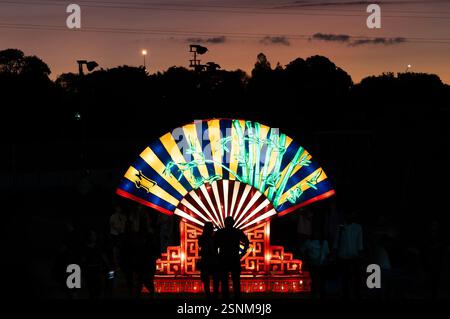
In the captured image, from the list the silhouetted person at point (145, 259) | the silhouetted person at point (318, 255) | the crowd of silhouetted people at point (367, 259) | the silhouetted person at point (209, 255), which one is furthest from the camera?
the silhouetted person at point (145, 259)

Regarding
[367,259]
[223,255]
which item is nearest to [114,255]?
[223,255]

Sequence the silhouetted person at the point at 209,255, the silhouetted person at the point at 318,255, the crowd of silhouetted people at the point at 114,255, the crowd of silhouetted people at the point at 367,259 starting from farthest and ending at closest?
1. the silhouetted person at the point at 318,255
2. the crowd of silhouetted people at the point at 367,259
3. the silhouetted person at the point at 209,255
4. the crowd of silhouetted people at the point at 114,255

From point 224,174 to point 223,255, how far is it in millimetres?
4343

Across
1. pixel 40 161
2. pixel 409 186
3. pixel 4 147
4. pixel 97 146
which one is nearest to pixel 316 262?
pixel 409 186

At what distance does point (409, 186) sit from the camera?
4191 cm

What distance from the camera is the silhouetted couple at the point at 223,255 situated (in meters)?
18.2

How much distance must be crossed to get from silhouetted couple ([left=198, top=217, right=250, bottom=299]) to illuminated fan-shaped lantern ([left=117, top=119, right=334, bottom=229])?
3.43 metres

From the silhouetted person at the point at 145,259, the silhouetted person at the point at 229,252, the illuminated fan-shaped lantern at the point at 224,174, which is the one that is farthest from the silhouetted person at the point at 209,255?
the illuminated fan-shaped lantern at the point at 224,174

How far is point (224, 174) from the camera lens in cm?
2244

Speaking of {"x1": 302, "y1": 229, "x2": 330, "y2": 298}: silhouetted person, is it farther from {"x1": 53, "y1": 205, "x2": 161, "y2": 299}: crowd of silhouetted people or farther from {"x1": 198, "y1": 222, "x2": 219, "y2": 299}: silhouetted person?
{"x1": 53, "y1": 205, "x2": 161, "y2": 299}: crowd of silhouetted people

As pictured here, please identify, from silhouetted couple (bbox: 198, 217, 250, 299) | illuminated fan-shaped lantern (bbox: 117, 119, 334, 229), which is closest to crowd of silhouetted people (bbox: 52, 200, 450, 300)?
silhouetted couple (bbox: 198, 217, 250, 299)

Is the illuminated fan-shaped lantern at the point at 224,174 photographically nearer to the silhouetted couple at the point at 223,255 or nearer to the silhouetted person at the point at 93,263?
the silhouetted couple at the point at 223,255

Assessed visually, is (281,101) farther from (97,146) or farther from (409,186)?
(409,186)

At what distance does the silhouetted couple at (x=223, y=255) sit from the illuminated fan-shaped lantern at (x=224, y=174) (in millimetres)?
3429
